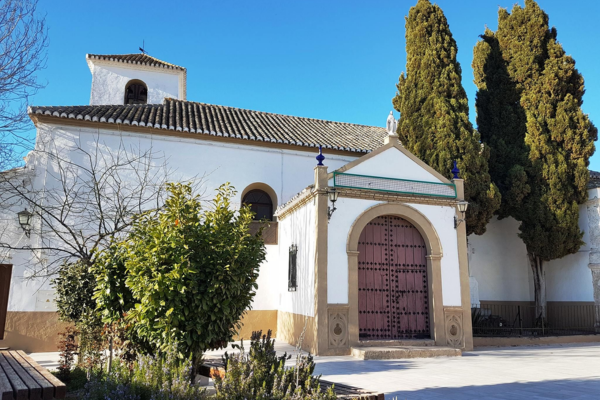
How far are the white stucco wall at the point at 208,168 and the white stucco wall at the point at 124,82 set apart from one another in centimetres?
808

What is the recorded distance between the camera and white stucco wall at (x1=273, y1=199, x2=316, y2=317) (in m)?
10.1

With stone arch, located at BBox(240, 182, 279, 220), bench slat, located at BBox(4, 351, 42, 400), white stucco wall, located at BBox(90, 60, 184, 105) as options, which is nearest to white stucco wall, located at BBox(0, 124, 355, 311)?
stone arch, located at BBox(240, 182, 279, 220)

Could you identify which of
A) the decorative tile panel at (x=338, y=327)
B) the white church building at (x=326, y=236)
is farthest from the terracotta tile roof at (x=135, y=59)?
the decorative tile panel at (x=338, y=327)

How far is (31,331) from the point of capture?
11086 millimetres

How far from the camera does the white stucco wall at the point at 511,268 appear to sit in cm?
1477

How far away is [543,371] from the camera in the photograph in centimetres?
782

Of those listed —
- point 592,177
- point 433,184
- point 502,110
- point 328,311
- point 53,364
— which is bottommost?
point 53,364

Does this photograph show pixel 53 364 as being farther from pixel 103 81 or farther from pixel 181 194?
pixel 103 81

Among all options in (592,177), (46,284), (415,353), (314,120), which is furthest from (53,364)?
(592,177)

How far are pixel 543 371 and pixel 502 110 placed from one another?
10104mm

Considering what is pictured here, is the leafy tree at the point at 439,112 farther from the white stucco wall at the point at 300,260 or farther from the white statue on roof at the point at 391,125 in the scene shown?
the white stucco wall at the point at 300,260

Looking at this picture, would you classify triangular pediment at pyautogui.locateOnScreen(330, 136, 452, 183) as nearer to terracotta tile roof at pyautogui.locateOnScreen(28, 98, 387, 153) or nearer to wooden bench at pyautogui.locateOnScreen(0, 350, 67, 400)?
terracotta tile roof at pyautogui.locateOnScreen(28, 98, 387, 153)

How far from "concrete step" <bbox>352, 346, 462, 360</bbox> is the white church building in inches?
11.5

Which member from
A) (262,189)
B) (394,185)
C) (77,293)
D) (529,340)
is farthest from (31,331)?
(529,340)
